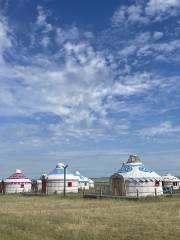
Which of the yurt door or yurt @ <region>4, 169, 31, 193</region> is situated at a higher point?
yurt @ <region>4, 169, 31, 193</region>

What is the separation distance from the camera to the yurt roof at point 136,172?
162ft

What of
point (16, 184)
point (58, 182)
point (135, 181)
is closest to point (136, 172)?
point (135, 181)

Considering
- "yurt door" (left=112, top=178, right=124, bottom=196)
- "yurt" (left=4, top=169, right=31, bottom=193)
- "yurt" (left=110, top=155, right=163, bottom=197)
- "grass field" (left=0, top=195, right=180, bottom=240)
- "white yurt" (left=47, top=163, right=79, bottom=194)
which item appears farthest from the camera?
"yurt" (left=4, top=169, right=31, bottom=193)

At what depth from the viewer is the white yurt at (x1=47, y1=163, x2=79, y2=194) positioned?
63875 mm

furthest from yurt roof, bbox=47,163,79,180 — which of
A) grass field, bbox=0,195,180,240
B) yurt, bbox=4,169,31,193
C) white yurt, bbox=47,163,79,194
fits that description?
grass field, bbox=0,195,180,240

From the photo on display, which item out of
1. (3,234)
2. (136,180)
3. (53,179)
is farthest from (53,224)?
(53,179)

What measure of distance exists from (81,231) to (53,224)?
2.79 m

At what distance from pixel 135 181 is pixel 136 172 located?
1647 millimetres

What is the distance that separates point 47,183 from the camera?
64938 mm

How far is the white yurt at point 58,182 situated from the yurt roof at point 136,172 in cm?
1407

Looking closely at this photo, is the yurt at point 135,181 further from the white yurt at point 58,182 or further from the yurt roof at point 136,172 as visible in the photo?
the white yurt at point 58,182

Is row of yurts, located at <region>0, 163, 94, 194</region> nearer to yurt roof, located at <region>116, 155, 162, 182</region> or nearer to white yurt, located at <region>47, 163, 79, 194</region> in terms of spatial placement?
white yurt, located at <region>47, 163, 79, 194</region>

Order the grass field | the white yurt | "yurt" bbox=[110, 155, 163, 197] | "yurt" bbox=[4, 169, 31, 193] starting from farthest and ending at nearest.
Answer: "yurt" bbox=[4, 169, 31, 193], the white yurt, "yurt" bbox=[110, 155, 163, 197], the grass field

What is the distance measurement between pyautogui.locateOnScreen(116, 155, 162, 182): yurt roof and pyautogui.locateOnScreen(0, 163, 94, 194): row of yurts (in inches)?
564
